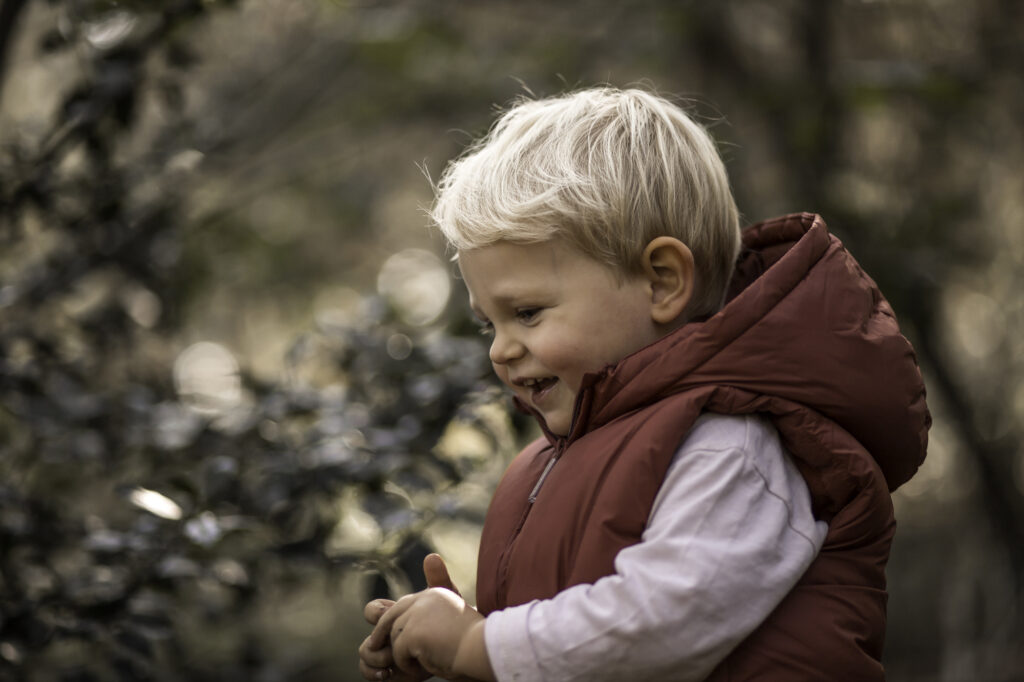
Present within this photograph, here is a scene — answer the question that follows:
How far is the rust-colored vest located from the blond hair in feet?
0.57

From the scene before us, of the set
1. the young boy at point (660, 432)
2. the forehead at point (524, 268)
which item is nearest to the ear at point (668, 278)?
the young boy at point (660, 432)

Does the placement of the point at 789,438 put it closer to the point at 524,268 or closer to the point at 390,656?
the point at 524,268

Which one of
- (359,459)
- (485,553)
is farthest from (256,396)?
(485,553)

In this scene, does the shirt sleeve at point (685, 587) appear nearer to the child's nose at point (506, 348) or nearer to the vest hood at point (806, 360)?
the vest hood at point (806, 360)

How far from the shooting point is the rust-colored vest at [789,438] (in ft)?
4.59

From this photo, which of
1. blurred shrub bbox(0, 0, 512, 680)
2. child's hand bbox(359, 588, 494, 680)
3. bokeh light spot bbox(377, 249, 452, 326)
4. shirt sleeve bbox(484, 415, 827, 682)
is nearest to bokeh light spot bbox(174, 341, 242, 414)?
blurred shrub bbox(0, 0, 512, 680)

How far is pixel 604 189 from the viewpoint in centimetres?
156

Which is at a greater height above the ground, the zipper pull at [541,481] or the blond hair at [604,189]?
the blond hair at [604,189]

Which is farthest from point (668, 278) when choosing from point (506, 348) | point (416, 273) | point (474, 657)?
point (416, 273)

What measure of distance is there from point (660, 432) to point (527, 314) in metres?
0.30

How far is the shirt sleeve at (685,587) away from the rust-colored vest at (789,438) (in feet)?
0.15

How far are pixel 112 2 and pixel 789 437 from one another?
1.81 meters

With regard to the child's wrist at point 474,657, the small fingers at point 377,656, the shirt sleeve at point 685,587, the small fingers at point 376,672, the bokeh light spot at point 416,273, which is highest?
the shirt sleeve at point 685,587

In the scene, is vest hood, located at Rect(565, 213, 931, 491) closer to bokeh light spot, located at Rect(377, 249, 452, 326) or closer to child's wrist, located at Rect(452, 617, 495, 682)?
child's wrist, located at Rect(452, 617, 495, 682)
